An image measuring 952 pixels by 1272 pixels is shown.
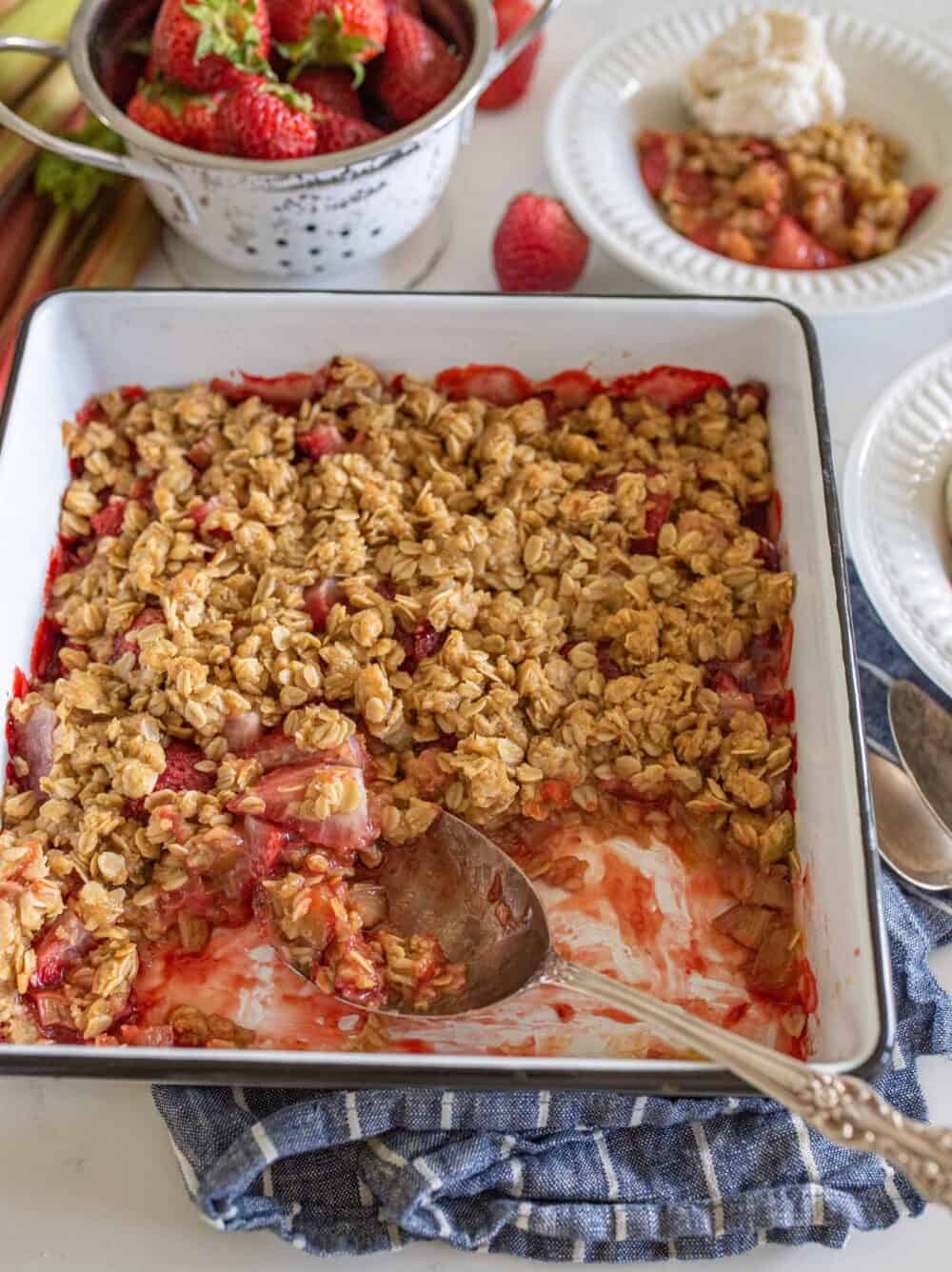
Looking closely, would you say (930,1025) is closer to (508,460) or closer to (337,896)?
(337,896)

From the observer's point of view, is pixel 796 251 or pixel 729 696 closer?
pixel 729 696

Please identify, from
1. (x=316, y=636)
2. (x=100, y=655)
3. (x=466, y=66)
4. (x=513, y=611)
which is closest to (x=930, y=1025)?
(x=513, y=611)

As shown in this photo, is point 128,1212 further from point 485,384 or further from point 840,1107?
point 485,384

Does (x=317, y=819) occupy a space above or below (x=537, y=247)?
below

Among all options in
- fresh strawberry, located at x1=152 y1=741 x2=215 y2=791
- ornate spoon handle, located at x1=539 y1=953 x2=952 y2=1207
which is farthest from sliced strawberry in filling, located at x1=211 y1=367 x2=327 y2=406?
ornate spoon handle, located at x1=539 y1=953 x2=952 y2=1207

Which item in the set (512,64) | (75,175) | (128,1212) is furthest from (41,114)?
(128,1212)

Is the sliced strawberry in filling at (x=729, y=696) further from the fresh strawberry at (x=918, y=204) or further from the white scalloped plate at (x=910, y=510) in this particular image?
the fresh strawberry at (x=918, y=204)

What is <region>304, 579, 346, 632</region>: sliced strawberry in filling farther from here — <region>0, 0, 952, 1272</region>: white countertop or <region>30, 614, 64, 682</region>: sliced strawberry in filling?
<region>0, 0, 952, 1272</region>: white countertop
